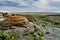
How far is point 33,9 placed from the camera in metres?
4.62

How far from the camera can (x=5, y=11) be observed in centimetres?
455

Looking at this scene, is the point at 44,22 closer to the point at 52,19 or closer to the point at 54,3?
the point at 52,19

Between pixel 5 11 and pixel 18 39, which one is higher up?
pixel 5 11

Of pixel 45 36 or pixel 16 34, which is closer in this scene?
pixel 16 34

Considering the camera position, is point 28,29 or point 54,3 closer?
point 28,29

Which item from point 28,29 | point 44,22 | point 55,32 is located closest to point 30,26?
point 28,29

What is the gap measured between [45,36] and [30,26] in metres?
0.55

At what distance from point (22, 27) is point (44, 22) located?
732mm

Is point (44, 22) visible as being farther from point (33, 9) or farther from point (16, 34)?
point (16, 34)

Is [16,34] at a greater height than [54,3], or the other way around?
[54,3]

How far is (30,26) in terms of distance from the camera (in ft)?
14.5

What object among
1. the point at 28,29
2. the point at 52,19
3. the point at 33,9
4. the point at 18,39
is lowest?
the point at 18,39

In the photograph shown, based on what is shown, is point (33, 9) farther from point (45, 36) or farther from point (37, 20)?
point (45, 36)

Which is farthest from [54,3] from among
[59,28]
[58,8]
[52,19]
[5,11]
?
[5,11]
